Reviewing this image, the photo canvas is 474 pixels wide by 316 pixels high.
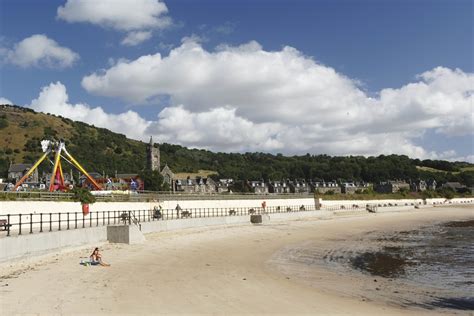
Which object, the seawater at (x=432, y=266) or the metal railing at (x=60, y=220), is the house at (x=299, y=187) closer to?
the metal railing at (x=60, y=220)

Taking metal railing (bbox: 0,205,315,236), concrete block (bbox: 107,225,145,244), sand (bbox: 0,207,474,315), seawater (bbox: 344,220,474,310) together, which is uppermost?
metal railing (bbox: 0,205,315,236)

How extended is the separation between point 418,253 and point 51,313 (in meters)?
23.6

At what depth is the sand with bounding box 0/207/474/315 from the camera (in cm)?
1217

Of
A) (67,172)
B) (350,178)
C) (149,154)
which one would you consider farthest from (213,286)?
(350,178)

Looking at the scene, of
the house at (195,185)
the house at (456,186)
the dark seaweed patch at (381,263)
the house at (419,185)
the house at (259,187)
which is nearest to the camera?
the dark seaweed patch at (381,263)

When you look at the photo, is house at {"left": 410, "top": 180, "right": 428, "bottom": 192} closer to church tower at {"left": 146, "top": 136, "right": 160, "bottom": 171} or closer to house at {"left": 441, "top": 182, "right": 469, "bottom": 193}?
house at {"left": 441, "top": 182, "right": 469, "bottom": 193}

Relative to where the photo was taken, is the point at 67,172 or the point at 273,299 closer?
the point at 273,299

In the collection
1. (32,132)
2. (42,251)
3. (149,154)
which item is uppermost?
(32,132)

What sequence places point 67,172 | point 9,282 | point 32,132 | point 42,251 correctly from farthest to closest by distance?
point 32,132 → point 67,172 → point 42,251 → point 9,282

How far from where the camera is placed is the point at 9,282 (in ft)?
46.7

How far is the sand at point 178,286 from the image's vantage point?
12.2 metres

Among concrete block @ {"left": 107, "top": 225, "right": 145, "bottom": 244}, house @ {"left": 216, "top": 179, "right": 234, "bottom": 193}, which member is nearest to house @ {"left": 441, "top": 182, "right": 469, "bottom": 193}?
house @ {"left": 216, "top": 179, "right": 234, "bottom": 193}

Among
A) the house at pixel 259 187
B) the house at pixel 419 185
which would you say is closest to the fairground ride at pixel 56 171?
the house at pixel 259 187

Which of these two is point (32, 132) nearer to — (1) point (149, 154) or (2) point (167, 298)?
(1) point (149, 154)
